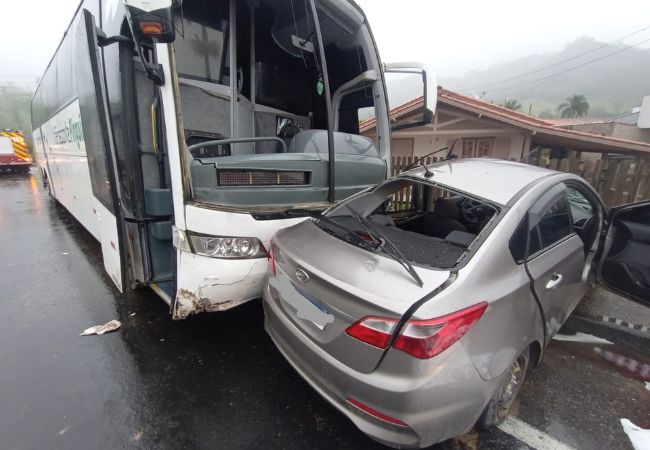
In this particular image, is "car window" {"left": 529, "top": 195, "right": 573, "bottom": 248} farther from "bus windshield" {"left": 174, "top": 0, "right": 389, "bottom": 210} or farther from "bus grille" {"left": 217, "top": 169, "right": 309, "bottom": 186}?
"bus grille" {"left": 217, "top": 169, "right": 309, "bottom": 186}

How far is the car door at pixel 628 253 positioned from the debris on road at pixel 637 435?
2.95 ft

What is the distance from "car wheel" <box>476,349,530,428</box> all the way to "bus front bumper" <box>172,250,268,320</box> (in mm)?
1804

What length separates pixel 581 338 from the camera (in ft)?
10.2

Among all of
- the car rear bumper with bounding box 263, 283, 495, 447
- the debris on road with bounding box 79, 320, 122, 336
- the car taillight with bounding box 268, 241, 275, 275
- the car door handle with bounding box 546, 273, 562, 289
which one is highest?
the car taillight with bounding box 268, 241, 275, 275

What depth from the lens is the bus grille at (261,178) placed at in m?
2.39

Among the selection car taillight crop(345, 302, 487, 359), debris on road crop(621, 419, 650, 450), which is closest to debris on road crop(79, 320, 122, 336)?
car taillight crop(345, 302, 487, 359)

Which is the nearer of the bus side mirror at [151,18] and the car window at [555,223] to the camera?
the bus side mirror at [151,18]

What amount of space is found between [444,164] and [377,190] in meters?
0.59

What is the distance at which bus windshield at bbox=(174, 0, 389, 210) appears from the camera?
2570 mm

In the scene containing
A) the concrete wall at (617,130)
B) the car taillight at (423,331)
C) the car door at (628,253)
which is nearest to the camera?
the car taillight at (423,331)

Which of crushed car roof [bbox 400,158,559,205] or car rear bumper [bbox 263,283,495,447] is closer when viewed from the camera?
car rear bumper [bbox 263,283,495,447]

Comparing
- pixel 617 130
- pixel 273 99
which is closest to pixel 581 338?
pixel 273 99

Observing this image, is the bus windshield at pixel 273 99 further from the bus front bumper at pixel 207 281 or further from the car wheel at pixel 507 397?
the car wheel at pixel 507 397

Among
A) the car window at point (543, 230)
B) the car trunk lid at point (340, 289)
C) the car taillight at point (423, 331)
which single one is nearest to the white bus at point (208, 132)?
the car trunk lid at point (340, 289)
